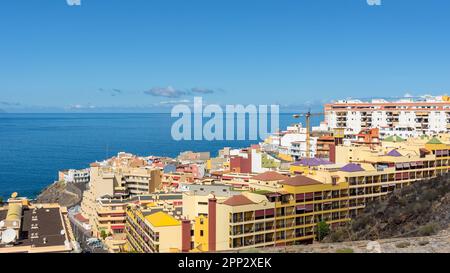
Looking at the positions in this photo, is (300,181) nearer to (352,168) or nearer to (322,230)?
(322,230)

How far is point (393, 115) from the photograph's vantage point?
35.8 meters

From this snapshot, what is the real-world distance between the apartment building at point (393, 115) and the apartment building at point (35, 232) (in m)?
20.0

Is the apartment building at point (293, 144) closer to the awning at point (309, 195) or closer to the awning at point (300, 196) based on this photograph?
the awning at point (309, 195)

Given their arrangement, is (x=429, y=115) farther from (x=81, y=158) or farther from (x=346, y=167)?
(x=81, y=158)

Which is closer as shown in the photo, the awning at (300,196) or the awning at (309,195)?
the awning at (300,196)

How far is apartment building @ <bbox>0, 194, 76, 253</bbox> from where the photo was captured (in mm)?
12344

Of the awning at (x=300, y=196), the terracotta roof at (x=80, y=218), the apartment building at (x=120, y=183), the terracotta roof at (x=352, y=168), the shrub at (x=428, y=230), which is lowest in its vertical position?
the terracotta roof at (x=80, y=218)

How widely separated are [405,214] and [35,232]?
9.92 meters

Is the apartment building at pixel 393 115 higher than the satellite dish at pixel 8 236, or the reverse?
the apartment building at pixel 393 115

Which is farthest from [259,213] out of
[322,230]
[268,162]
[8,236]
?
[268,162]

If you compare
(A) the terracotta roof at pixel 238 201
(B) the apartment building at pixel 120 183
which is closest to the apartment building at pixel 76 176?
(B) the apartment building at pixel 120 183

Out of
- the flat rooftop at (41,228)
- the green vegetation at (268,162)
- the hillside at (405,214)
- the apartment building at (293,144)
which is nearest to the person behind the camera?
the hillside at (405,214)

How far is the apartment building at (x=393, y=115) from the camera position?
3322 cm

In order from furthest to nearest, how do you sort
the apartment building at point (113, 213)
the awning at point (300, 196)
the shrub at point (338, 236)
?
the apartment building at point (113, 213) → the awning at point (300, 196) → the shrub at point (338, 236)
